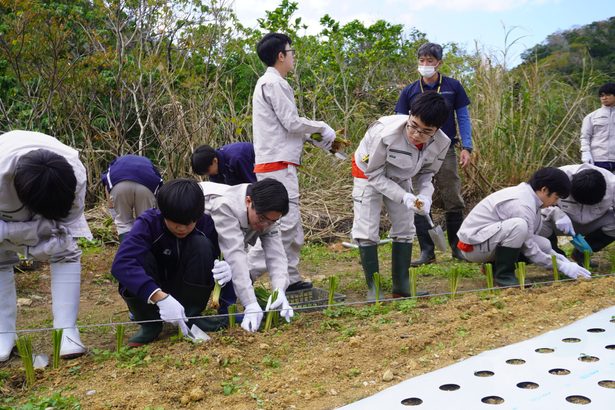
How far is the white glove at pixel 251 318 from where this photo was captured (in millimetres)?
3248

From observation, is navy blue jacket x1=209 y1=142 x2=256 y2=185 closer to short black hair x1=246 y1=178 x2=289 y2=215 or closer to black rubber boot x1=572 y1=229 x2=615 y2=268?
short black hair x1=246 y1=178 x2=289 y2=215

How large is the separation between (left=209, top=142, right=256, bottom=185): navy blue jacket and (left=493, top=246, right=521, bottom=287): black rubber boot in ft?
6.19

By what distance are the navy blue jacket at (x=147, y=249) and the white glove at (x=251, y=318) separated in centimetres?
38

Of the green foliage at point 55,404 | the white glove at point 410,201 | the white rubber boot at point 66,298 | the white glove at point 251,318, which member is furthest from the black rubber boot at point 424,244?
the green foliage at point 55,404

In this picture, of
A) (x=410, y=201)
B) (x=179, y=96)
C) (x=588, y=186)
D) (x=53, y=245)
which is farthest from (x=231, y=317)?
(x=179, y=96)

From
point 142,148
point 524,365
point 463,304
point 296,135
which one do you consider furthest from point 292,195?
point 142,148

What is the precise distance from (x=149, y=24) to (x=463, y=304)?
534 cm

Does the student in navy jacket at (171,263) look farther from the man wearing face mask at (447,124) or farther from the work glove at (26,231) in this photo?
the man wearing face mask at (447,124)

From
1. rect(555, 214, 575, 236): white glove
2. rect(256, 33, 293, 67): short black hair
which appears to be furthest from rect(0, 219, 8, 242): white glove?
rect(555, 214, 575, 236): white glove

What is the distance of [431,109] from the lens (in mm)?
3742

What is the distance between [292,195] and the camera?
14.0ft

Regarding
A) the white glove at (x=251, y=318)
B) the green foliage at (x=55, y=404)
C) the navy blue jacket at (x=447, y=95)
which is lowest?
the green foliage at (x=55, y=404)

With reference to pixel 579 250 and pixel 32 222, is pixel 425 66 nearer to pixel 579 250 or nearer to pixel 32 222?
pixel 579 250

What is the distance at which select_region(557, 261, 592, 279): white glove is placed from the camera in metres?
4.17
